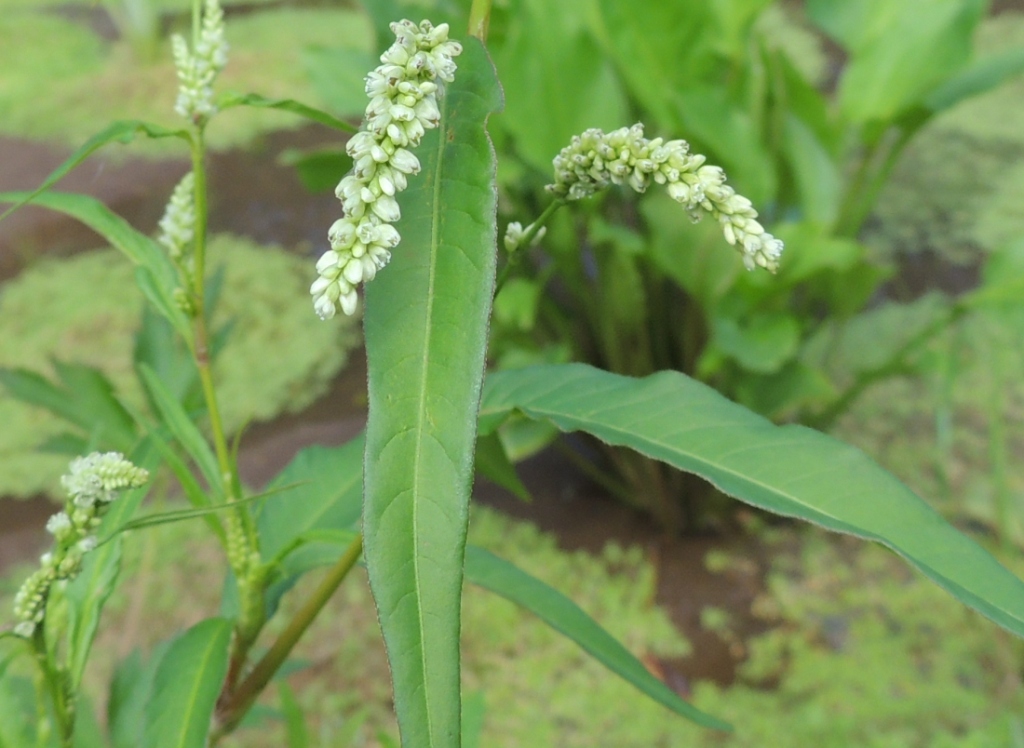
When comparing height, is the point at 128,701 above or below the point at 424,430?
below

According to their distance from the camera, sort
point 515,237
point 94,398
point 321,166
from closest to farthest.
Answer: point 515,237
point 94,398
point 321,166

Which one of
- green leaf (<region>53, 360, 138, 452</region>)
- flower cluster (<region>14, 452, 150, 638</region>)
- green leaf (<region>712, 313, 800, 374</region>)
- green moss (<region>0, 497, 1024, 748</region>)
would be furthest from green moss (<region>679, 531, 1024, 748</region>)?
flower cluster (<region>14, 452, 150, 638</region>)

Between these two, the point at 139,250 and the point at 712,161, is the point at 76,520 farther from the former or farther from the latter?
the point at 712,161

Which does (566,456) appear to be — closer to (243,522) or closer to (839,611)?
(839,611)

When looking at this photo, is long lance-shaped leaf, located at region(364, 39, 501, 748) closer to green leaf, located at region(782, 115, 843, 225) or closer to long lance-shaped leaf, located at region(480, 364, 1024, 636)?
long lance-shaped leaf, located at region(480, 364, 1024, 636)

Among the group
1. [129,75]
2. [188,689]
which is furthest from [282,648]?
[129,75]

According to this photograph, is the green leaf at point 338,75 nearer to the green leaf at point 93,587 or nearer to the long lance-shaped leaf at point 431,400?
the green leaf at point 93,587

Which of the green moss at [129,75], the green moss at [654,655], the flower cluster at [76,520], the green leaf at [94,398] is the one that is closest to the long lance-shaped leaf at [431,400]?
the flower cluster at [76,520]
